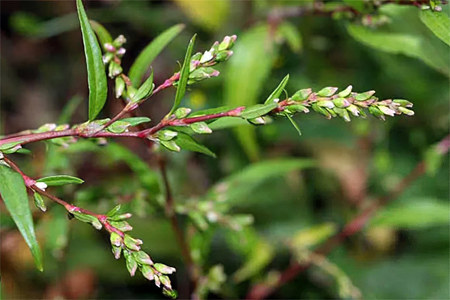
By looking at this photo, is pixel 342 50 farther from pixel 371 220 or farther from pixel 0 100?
pixel 0 100

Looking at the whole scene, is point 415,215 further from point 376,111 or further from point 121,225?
point 121,225

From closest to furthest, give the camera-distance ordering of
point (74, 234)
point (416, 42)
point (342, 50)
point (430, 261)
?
point (416, 42) → point (430, 261) → point (74, 234) → point (342, 50)

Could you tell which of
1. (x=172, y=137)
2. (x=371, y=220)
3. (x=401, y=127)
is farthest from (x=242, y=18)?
(x=172, y=137)

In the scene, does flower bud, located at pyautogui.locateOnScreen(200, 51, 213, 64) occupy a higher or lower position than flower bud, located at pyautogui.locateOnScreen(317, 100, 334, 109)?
higher

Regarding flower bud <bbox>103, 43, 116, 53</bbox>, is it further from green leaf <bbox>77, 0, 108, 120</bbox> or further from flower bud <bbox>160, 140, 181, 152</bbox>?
flower bud <bbox>160, 140, 181, 152</bbox>

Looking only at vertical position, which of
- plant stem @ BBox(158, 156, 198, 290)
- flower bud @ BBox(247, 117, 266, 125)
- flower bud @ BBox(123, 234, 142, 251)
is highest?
flower bud @ BBox(247, 117, 266, 125)

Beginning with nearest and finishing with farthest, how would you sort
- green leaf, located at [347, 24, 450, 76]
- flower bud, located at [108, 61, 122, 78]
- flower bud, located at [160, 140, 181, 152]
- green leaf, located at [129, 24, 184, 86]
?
flower bud, located at [160, 140, 181, 152] < flower bud, located at [108, 61, 122, 78] < green leaf, located at [129, 24, 184, 86] < green leaf, located at [347, 24, 450, 76]

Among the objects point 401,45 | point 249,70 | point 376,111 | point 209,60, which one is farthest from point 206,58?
point 249,70

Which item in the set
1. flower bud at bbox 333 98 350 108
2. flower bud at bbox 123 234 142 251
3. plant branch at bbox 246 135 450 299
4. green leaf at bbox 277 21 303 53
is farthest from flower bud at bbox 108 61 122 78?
plant branch at bbox 246 135 450 299
